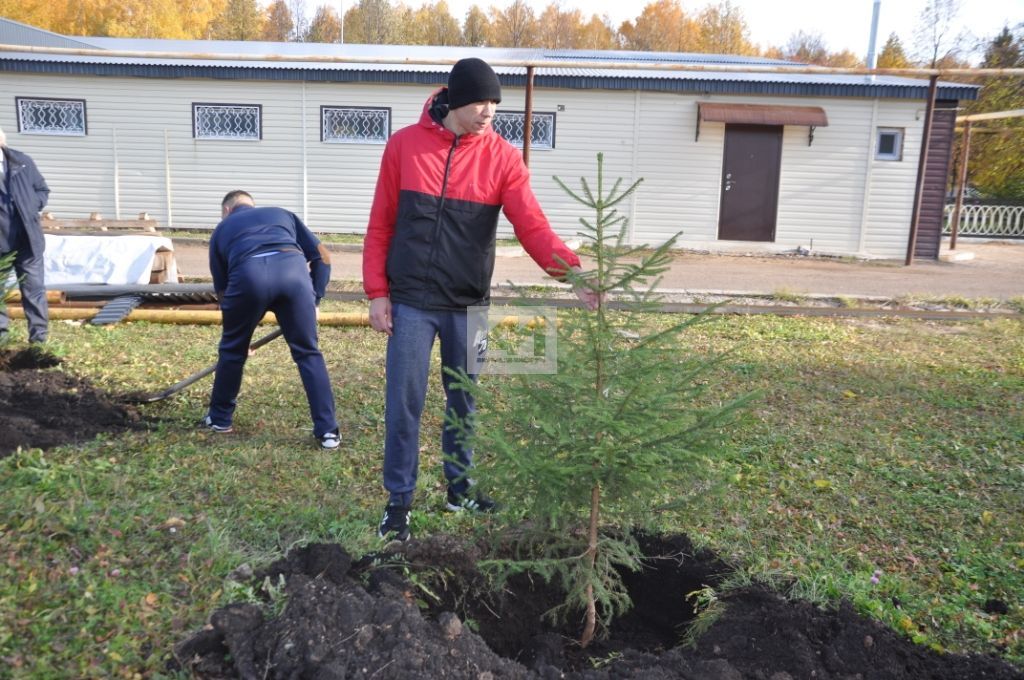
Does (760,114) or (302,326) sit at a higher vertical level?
(760,114)

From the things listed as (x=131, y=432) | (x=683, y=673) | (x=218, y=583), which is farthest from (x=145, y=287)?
(x=683, y=673)

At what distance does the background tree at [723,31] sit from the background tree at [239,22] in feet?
94.9

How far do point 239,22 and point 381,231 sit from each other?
5474 centimetres

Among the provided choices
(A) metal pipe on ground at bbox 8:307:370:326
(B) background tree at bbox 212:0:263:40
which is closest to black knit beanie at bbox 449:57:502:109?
(A) metal pipe on ground at bbox 8:307:370:326

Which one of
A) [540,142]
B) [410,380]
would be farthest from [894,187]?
[410,380]

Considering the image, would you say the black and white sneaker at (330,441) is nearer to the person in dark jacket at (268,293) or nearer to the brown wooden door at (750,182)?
the person in dark jacket at (268,293)

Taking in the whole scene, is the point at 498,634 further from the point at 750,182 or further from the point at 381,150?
the point at 750,182

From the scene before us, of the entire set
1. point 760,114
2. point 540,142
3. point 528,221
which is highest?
point 760,114

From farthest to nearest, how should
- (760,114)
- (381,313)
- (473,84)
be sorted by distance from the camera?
(760,114)
(381,313)
(473,84)

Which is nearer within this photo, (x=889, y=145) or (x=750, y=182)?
(x=889, y=145)

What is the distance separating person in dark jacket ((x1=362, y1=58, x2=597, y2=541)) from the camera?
3385 mm

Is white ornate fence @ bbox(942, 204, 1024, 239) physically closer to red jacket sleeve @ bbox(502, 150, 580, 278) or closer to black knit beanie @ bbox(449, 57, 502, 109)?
red jacket sleeve @ bbox(502, 150, 580, 278)

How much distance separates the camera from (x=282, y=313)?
4.82 meters

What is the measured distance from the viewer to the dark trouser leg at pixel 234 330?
4.72 m
